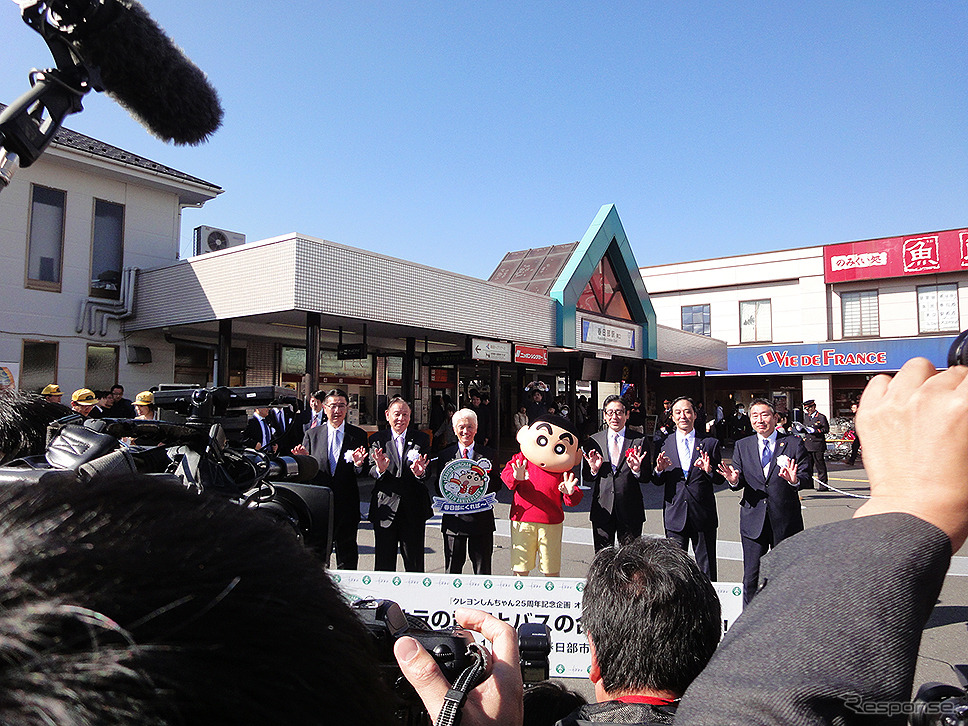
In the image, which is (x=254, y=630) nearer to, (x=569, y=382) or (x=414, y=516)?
(x=414, y=516)

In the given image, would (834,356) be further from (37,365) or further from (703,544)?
(37,365)

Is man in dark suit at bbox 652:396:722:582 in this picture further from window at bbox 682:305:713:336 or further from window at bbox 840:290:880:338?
window at bbox 682:305:713:336

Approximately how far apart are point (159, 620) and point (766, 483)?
19.0ft

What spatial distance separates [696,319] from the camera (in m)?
30.2

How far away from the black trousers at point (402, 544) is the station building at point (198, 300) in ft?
14.3

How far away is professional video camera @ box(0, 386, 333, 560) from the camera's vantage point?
6.01 feet

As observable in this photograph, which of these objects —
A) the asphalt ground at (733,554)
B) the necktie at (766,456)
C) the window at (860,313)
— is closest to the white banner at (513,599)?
the asphalt ground at (733,554)

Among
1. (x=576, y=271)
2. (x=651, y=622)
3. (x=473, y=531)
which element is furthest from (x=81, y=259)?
(x=651, y=622)

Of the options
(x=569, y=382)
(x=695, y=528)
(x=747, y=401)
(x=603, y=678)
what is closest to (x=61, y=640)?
(x=603, y=678)

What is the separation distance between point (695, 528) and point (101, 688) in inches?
229

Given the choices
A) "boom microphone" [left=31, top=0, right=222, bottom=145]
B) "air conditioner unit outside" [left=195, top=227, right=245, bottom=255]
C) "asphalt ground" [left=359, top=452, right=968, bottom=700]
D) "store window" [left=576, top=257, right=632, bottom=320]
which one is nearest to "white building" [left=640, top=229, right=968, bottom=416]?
"store window" [left=576, top=257, right=632, bottom=320]

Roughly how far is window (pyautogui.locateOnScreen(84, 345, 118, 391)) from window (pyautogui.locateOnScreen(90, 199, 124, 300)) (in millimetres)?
1039

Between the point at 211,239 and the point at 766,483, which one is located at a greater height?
the point at 211,239

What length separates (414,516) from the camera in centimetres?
547
